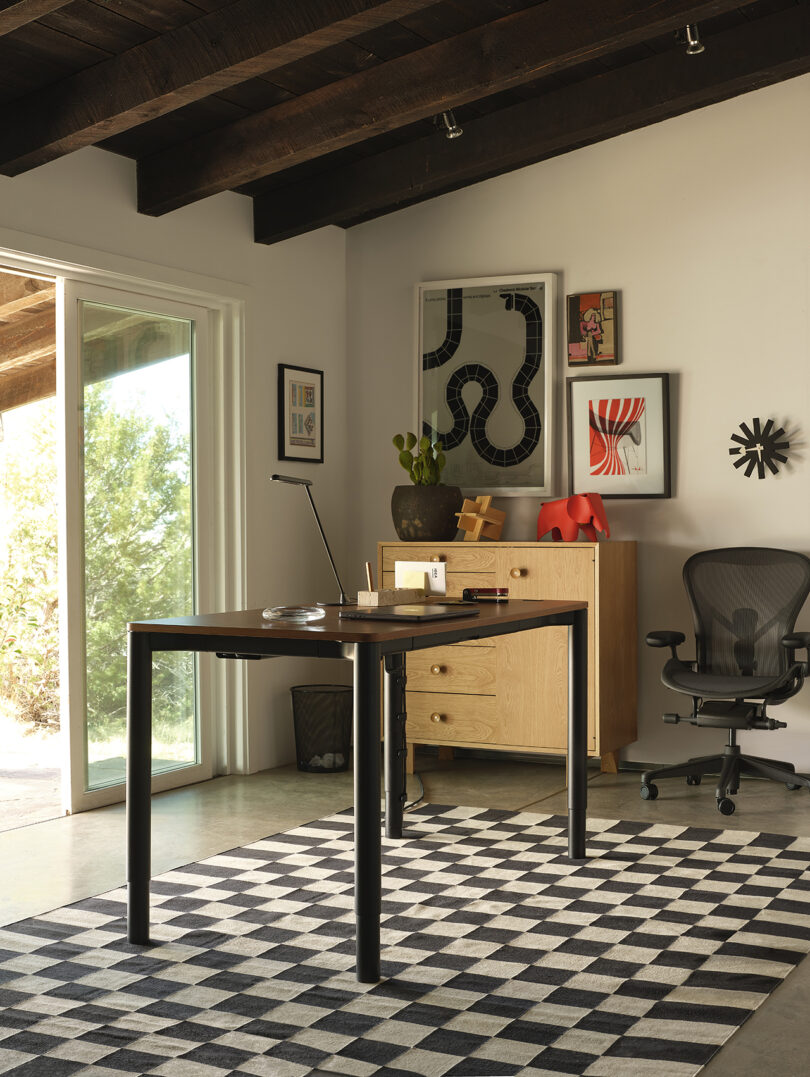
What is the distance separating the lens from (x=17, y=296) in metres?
6.29

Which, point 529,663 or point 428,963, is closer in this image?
point 428,963

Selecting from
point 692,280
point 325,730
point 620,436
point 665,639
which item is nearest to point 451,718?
point 325,730

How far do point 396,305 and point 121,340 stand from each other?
5.71ft

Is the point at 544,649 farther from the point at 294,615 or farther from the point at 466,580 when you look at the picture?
the point at 294,615

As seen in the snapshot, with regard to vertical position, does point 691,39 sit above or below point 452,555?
above

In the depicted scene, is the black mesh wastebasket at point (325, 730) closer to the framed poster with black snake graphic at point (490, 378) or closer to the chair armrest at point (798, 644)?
the framed poster with black snake graphic at point (490, 378)

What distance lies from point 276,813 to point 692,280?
3092 mm

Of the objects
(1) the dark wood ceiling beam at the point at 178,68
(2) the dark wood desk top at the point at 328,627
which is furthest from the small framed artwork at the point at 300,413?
(2) the dark wood desk top at the point at 328,627

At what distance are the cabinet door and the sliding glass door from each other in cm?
144

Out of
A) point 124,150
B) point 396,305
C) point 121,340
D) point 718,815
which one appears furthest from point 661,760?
point 124,150

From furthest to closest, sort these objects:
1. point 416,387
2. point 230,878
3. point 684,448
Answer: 1. point 416,387
2. point 684,448
3. point 230,878

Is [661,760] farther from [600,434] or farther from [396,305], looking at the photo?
[396,305]

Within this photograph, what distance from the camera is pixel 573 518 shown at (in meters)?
5.57

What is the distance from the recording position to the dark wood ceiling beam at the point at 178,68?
3.64m
